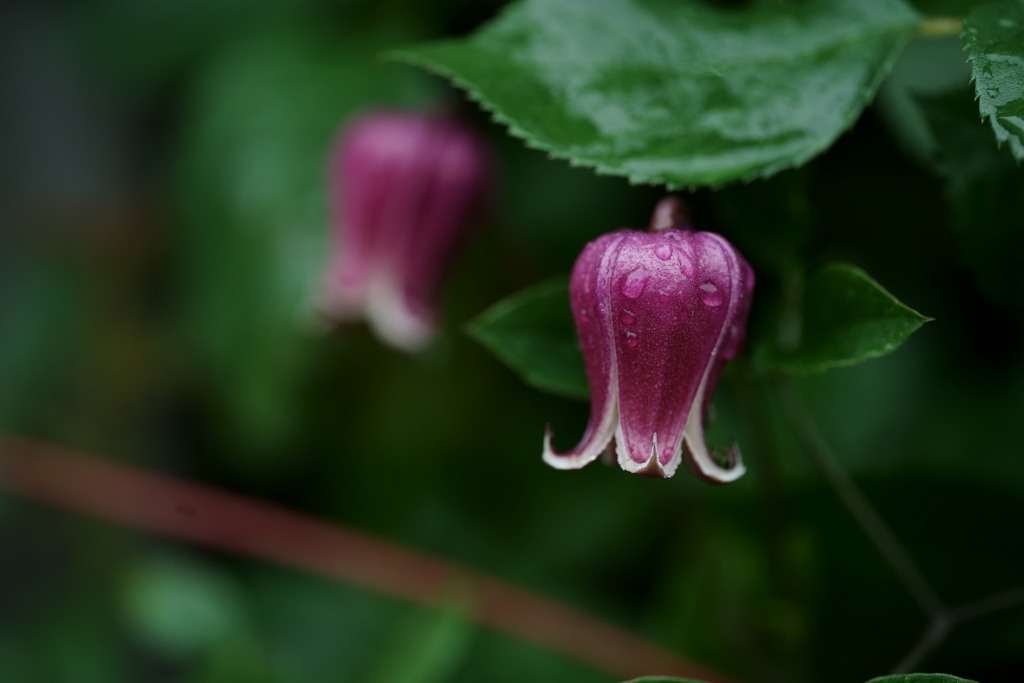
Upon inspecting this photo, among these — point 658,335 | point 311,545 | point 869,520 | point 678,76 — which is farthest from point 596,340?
point 311,545

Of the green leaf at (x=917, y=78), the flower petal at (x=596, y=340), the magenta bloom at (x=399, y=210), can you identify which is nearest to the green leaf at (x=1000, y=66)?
the flower petal at (x=596, y=340)

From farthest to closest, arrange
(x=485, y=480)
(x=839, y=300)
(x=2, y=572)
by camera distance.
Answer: (x=2, y=572), (x=485, y=480), (x=839, y=300)

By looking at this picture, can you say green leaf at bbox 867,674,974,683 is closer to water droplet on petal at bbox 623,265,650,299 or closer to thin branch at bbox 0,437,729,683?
water droplet on petal at bbox 623,265,650,299

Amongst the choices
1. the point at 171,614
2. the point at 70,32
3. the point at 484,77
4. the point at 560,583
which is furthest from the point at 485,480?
the point at 70,32

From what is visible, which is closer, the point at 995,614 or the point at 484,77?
the point at 484,77

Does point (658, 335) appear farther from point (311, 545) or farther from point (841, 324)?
point (311, 545)

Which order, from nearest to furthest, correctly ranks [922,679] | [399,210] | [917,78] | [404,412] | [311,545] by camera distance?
[922,679], [917,78], [399,210], [311,545], [404,412]

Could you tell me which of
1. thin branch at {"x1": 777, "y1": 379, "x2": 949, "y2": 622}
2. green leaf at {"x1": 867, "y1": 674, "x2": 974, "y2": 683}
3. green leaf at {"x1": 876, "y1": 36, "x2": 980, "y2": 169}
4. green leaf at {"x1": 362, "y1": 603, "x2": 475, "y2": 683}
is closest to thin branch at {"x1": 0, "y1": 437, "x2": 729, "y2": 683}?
green leaf at {"x1": 362, "y1": 603, "x2": 475, "y2": 683}

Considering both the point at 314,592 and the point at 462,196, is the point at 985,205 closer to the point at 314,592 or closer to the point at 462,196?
the point at 462,196
